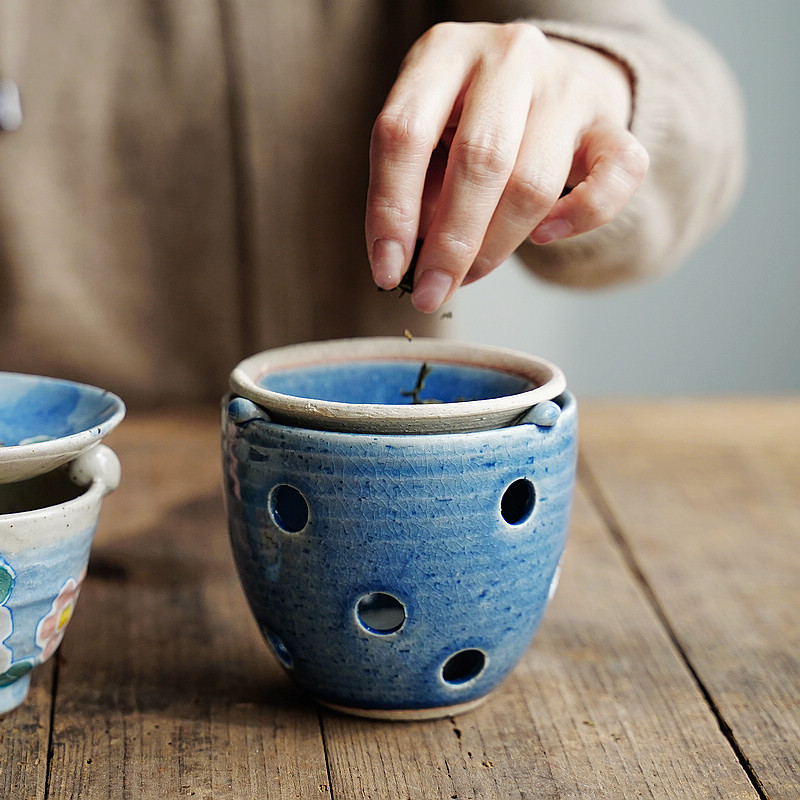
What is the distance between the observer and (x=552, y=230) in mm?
584

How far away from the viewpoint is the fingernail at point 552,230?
58 centimetres

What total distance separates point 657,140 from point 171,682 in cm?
60

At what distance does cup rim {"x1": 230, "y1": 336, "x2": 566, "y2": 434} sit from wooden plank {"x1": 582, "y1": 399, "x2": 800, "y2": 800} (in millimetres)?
227

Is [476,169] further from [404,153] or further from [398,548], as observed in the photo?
[398,548]

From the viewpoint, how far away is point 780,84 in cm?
181

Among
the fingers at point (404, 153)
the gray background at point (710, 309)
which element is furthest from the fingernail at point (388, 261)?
the gray background at point (710, 309)

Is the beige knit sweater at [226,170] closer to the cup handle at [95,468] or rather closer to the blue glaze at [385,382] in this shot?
the blue glaze at [385,382]

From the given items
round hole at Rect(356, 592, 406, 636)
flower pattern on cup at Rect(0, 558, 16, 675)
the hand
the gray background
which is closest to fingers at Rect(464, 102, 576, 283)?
the hand

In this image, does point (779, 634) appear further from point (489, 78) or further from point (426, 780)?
point (489, 78)

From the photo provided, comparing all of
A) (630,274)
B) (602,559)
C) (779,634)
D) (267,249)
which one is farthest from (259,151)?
(779,634)

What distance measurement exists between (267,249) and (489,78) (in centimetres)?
45

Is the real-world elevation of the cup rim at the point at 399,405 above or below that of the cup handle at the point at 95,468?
above

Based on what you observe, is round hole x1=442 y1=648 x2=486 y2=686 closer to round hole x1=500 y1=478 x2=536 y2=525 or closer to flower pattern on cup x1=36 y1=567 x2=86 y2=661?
round hole x1=500 y1=478 x2=536 y2=525

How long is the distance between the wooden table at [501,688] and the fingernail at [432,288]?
0.25m
